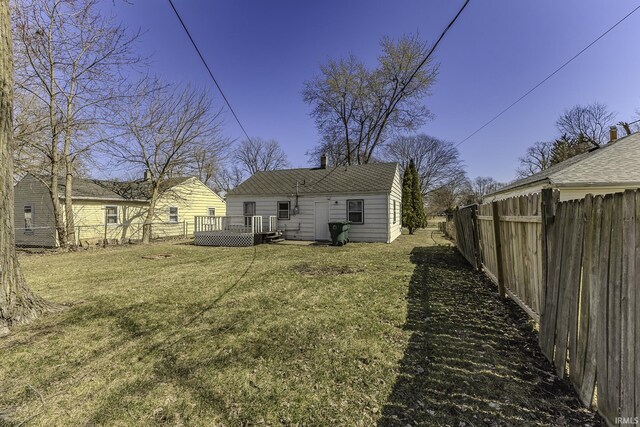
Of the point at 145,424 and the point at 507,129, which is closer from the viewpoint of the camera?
the point at 145,424

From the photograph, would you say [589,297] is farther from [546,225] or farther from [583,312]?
[546,225]

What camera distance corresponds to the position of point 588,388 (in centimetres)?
213

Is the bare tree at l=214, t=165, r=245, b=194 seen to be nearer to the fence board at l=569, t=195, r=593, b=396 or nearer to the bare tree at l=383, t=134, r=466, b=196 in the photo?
the bare tree at l=383, t=134, r=466, b=196

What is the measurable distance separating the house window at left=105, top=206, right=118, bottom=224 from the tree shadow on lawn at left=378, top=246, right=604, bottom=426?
18347 millimetres

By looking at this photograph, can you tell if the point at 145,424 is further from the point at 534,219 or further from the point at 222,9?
the point at 222,9

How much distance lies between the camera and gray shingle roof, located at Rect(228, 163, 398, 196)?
1451cm

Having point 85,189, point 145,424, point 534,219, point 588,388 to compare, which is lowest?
point 145,424

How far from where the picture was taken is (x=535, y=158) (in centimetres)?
4044

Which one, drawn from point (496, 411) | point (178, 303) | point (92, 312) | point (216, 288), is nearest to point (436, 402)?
point (496, 411)

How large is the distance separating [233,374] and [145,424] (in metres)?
0.79

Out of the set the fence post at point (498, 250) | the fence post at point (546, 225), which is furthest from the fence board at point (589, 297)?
the fence post at point (498, 250)

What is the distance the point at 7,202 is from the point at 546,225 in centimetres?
666

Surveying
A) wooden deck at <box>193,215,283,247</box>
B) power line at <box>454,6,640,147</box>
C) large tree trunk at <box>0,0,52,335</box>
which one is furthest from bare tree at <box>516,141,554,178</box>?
large tree trunk at <box>0,0,52,335</box>

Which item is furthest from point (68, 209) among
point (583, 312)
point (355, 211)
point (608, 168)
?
point (608, 168)
